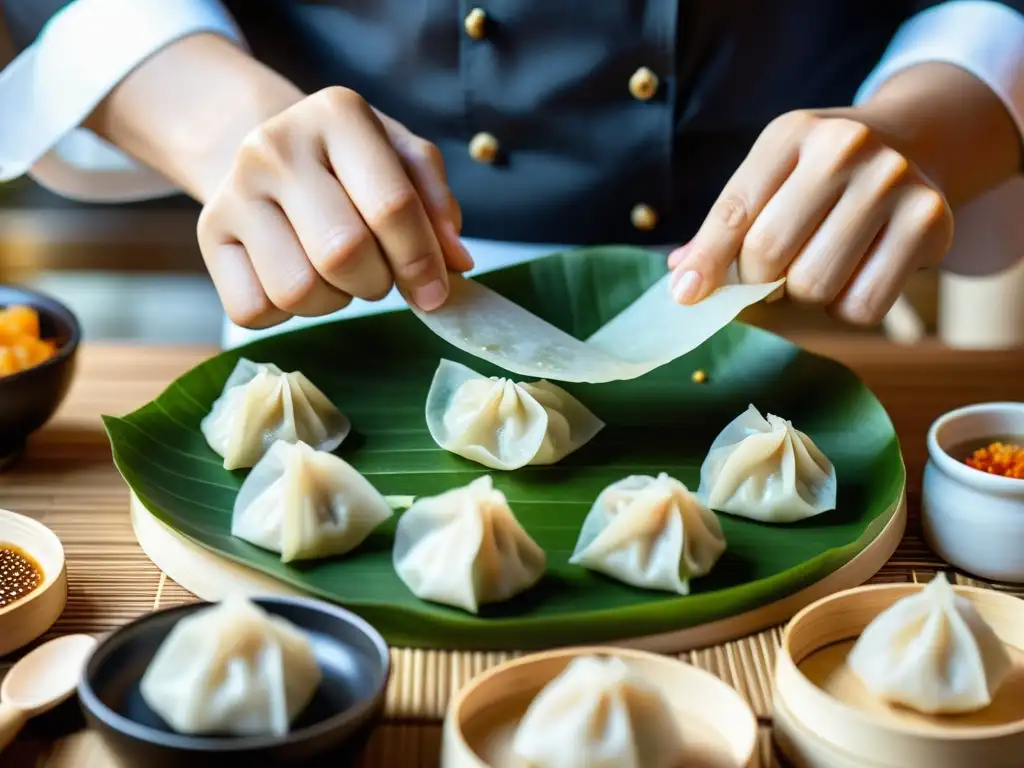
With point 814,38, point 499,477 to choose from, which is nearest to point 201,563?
point 499,477

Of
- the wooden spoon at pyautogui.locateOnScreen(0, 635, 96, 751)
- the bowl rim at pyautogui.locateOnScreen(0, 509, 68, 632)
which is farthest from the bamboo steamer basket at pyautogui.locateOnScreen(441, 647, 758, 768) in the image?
the bowl rim at pyautogui.locateOnScreen(0, 509, 68, 632)

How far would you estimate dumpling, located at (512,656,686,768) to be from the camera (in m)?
1.03

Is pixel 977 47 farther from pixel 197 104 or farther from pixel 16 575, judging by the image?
pixel 16 575

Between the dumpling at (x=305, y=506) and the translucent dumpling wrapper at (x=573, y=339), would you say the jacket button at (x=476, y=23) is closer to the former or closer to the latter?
the translucent dumpling wrapper at (x=573, y=339)

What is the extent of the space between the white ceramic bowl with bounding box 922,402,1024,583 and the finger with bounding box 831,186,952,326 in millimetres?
245

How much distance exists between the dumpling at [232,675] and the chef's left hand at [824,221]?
0.91 meters

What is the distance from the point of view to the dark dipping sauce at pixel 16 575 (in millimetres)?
1387

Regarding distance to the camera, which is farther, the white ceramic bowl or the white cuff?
the white cuff

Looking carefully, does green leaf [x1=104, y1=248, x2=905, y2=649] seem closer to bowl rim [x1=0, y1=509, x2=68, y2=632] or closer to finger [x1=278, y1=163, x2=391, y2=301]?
bowl rim [x1=0, y1=509, x2=68, y2=632]

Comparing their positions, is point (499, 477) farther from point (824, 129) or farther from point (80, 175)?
point (80, 175)

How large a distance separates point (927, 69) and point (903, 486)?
2.91ft

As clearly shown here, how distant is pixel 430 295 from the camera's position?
5.64 feet

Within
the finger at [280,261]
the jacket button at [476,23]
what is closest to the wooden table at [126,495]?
the finger at [280,261]

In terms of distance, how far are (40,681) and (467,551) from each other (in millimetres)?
490
